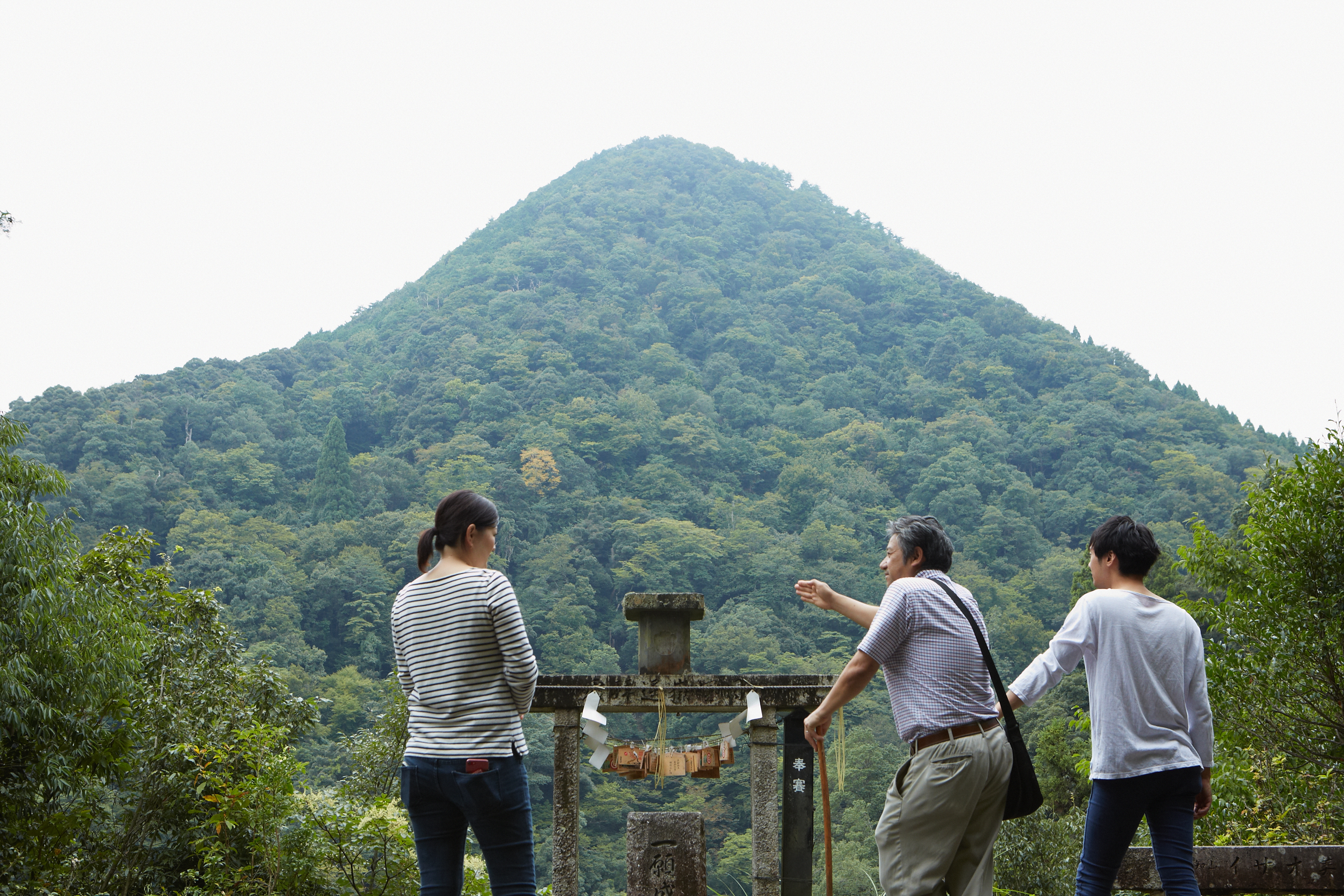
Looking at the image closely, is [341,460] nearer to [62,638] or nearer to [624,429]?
[624,429]

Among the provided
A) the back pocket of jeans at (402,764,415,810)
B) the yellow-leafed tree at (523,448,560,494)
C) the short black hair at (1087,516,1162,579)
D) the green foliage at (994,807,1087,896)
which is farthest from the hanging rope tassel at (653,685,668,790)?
the yellow-leafed tree at (523,448,560,494)

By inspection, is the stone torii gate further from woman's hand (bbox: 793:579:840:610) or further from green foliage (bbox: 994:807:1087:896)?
green foliage (bbox: 994:807:1087:896)

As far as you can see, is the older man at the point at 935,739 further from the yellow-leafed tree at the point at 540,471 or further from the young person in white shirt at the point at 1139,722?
the yellow-leafed tree at the point at 540,471

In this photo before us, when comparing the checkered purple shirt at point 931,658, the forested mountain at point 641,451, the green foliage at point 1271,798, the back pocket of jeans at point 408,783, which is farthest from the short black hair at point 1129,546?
the forested mountain at point 641,451

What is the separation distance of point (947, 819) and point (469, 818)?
119 cm

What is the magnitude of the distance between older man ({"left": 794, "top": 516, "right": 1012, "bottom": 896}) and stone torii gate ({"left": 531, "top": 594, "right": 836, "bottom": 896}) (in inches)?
63.2

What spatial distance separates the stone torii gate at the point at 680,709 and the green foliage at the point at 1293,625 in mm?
5042

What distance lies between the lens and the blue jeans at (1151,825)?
8.23 feet

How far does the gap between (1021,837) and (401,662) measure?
1453 centimetres

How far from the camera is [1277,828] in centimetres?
645

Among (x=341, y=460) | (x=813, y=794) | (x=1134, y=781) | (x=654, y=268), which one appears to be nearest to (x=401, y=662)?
(x=1134, y=781)

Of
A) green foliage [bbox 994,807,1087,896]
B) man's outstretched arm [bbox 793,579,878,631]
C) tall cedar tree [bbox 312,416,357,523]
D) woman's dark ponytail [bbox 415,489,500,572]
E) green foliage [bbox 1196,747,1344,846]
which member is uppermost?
woman's dark ponytail [bbox 415,489,500,572]

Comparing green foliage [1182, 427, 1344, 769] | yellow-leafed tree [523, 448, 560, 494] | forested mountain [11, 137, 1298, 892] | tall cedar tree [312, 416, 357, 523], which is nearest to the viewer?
green foliage [1182, 427, 1344, 769]

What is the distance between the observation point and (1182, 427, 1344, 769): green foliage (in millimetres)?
7148
